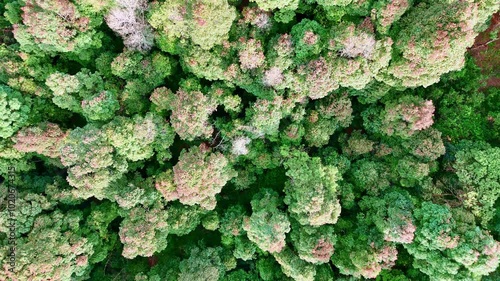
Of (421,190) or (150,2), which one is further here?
(421,190)

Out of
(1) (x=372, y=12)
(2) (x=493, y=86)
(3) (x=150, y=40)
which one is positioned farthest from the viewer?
(2) (x=493, y=86)

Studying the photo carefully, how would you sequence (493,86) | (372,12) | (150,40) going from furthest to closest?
(493,86) < (150,40) < (372,12)

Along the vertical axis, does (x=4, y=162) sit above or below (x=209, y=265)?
above

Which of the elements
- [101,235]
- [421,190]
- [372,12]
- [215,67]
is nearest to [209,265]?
[101,235]

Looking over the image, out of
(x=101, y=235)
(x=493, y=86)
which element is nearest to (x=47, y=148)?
(x=101, y=235)

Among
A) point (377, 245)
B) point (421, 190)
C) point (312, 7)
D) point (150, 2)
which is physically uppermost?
point (312, 7)

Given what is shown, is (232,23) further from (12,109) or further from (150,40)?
(12,109)

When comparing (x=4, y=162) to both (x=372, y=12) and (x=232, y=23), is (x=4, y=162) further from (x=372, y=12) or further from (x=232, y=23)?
(x=372, y=12)
